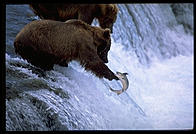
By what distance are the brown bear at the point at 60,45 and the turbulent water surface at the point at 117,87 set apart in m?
0.11

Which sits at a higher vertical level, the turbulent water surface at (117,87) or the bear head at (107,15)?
the bear head at (107,15)

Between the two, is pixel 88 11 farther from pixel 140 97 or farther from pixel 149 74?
pixel 149 74

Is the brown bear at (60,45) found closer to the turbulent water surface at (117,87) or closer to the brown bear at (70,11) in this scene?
the turbulent water surface at (117,87)

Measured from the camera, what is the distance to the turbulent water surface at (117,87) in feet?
6.04

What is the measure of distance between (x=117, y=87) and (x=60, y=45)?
2.22ft

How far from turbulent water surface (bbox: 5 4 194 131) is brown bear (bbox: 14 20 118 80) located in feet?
0.38

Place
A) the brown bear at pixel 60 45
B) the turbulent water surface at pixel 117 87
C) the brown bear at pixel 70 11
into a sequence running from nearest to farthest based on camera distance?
1. the turbulent water surface at pixel 117 87
2. the brown bear at pixel 60 45
3. the brown bear at pixel 70 11

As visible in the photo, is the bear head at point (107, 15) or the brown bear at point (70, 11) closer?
the brown bear at point (70, 11)

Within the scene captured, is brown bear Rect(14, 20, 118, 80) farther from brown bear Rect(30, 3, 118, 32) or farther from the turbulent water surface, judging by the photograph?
brown bear Rect(30, 3, 118, 32)

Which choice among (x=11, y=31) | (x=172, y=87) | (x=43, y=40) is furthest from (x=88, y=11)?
(x=172, y=87)

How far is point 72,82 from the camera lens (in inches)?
86.0

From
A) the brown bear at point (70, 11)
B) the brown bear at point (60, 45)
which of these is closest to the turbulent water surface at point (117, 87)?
the brown bear at point (60, 45)

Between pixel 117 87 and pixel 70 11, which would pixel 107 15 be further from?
pixel 117 87

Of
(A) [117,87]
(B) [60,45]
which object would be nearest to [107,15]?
(A) [117,87]
